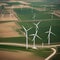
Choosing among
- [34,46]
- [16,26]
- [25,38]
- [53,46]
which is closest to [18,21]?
[16,26]

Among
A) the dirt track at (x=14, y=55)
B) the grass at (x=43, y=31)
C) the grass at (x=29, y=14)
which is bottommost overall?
the dirt track at (x=14, y=55)

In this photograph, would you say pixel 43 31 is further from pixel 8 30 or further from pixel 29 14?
pixel 8 30

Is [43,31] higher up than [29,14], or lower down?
lower down

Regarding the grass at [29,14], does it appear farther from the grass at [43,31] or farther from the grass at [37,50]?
the grass at [37,50]

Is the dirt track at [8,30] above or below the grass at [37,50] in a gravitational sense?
above

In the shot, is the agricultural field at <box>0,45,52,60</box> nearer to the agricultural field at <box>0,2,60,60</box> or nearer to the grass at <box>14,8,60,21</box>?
the agricultural field at <box>0,2,60,60</box>

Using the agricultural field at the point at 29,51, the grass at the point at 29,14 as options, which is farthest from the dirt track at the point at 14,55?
the grass at the point at 29,14

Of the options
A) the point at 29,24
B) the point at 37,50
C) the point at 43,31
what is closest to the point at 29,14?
the point at 29,24

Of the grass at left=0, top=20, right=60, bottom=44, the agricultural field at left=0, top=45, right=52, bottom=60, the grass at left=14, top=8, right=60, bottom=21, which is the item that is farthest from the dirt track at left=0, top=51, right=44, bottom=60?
the grass at left=14, top=8, right=60, bottom=21

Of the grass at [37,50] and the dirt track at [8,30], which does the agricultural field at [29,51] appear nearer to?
the grass at [37,50]

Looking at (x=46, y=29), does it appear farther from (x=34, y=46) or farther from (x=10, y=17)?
(x=10, y=17)

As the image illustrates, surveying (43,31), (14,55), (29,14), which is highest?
(29,14)
